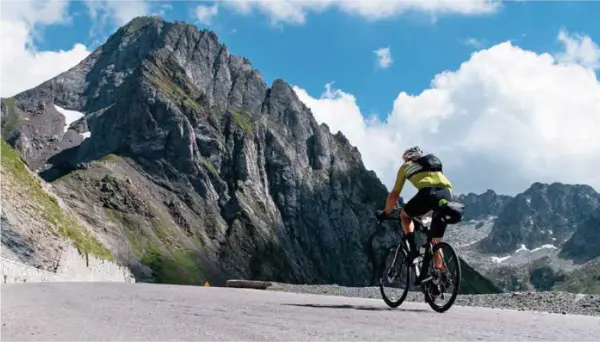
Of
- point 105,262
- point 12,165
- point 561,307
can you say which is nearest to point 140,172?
point 105,262

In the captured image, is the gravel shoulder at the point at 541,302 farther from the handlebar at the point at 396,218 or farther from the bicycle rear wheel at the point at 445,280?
the handlebar at the point at 396,218

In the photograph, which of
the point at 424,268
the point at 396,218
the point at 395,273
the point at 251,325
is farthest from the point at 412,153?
the point at 251,325

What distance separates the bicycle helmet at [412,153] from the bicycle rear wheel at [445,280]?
189 centimetres

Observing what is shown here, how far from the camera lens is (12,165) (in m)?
57.2

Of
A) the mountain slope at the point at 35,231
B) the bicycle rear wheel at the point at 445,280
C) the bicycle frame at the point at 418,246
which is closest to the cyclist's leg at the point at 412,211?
the bicycle frame at the point at 418,246

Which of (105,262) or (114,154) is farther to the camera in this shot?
(114,154)

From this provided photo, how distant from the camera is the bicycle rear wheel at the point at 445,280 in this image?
1202 cm

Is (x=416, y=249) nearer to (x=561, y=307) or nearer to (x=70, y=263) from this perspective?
(x=561, y=307)

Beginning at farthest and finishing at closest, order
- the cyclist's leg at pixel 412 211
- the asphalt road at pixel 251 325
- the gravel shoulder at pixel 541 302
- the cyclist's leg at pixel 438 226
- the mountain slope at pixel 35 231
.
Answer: the mountain slope at pixel 35 231, the gravel shoulder at pixel 541 302, the cyclist's leg at pixel 412 211, the cyclist's leg at pixel 438 226, the asphalt road at pixel 251 325

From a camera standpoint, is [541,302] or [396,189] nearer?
[396,189]

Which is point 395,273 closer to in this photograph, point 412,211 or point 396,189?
point 412,211

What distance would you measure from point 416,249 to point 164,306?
532cm

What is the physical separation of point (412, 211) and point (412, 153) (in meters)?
1.21

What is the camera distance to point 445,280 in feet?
40.1
